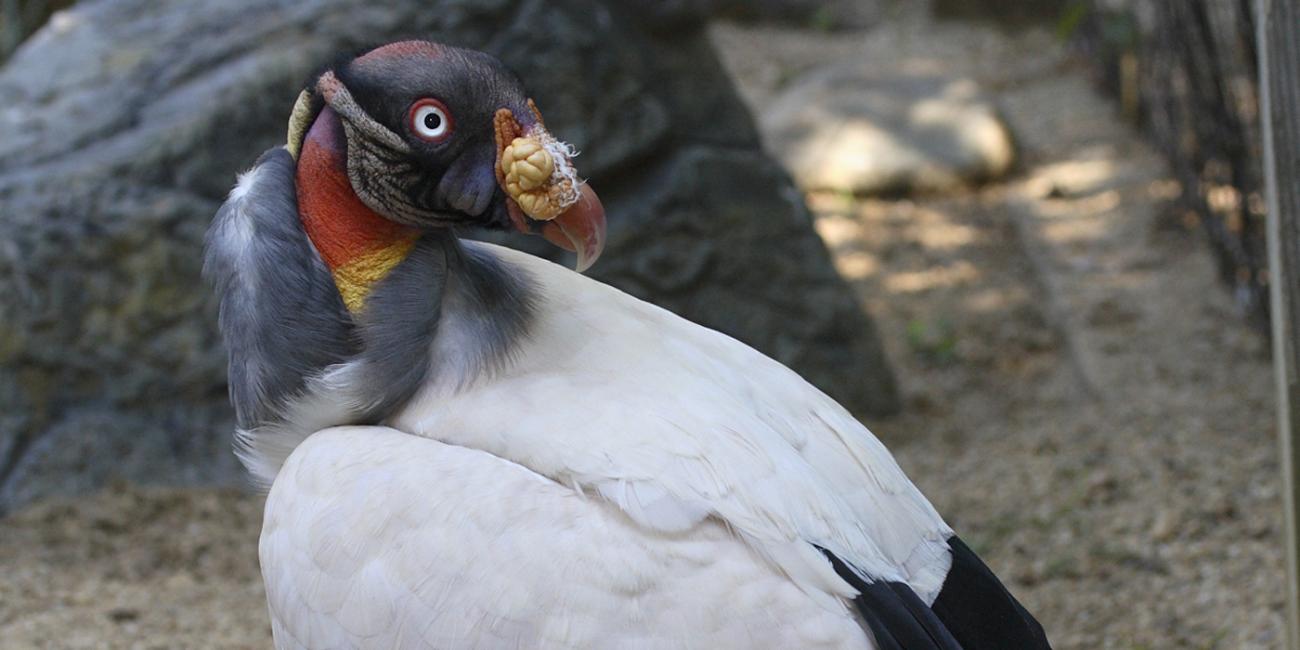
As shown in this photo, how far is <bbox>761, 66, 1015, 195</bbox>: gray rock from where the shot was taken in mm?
7336

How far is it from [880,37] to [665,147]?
6.67 m

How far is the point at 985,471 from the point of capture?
14.4ft

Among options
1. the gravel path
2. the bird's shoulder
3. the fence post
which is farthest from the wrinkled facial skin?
the gravel path

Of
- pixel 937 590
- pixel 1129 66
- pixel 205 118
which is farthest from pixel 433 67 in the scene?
pixel 1129 66

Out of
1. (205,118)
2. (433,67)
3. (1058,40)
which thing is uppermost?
(433,67)

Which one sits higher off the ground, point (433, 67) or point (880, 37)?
point (433, 67)

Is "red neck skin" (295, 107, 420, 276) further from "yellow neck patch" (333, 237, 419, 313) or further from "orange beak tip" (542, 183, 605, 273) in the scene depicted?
"orange beak tip" (542, 183, 605, 273)

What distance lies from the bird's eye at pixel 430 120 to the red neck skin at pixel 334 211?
0.18m

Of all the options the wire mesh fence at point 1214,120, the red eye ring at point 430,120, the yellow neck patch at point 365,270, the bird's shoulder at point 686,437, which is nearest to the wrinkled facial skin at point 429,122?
the red eye ring at point 430,120

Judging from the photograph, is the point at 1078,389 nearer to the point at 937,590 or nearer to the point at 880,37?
the point at 937,590

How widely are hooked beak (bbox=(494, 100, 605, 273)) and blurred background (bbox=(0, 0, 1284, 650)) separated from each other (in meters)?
1.68

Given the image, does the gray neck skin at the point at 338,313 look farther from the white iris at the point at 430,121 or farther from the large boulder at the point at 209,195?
the large boulder at the point at 209,195

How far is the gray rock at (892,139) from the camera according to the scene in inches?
289

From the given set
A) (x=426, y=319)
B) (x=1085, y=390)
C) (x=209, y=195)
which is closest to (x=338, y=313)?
(x=426, y=319)
